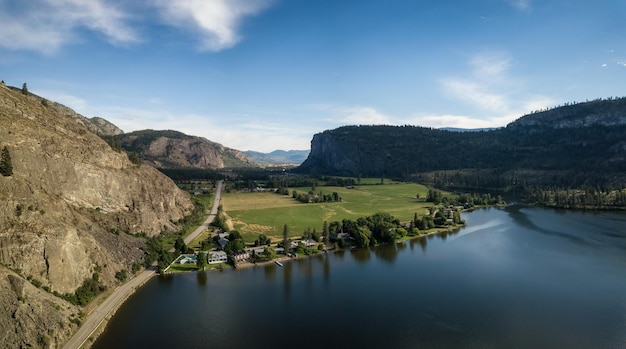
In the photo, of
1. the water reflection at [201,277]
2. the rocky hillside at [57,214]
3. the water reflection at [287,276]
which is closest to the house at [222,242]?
the water reflection at [201,277]

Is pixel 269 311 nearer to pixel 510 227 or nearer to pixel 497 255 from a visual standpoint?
pixel 497 255

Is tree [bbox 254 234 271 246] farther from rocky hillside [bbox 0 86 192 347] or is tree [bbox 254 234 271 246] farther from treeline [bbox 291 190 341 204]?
treeline [bbox 291 190 341 204]

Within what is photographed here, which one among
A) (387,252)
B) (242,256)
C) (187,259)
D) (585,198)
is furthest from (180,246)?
(585,198)

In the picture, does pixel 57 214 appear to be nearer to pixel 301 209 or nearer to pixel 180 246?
pixel 180 246

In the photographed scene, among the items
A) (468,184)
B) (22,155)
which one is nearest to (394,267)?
(22,155)

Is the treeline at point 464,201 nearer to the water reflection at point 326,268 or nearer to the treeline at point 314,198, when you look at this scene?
the treeline at point 314,198

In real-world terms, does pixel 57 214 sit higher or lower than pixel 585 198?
higher
